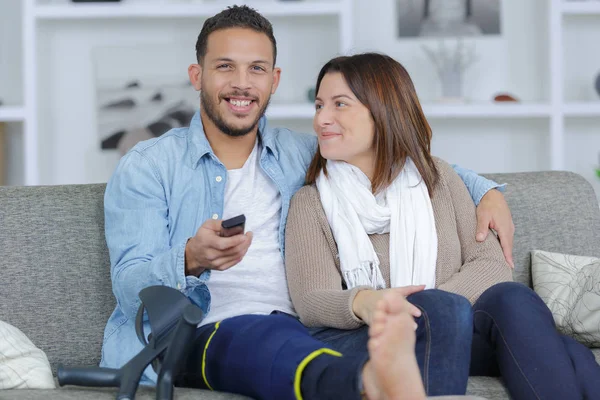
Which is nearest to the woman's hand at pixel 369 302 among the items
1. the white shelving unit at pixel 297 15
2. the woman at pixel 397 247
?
the woman at pixel 397 247

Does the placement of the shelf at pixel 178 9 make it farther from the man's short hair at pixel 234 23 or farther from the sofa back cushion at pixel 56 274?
the sofa back cushion at pixel 56 274

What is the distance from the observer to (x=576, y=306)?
2199mm

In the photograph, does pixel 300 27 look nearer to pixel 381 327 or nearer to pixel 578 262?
pixel 578 262

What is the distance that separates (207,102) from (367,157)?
46 cm

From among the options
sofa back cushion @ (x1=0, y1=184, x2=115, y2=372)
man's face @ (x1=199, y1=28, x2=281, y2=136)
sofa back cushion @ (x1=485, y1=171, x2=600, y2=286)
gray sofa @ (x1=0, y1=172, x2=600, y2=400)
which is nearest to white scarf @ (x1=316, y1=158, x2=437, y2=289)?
man's face @ (x1=199, y1=28, x2=281, y2=136)

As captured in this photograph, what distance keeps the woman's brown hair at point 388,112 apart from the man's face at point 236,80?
0.20 m

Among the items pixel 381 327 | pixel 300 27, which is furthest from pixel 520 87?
pixel 381 327

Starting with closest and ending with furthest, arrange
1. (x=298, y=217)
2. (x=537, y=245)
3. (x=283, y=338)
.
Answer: (x=283, y=338) < (x=298, y=217) < (x=537, y=245)

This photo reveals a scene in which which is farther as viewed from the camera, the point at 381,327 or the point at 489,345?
the point at 489,345

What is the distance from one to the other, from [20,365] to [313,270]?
0.69 m

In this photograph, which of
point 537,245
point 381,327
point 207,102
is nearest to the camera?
point 381,327

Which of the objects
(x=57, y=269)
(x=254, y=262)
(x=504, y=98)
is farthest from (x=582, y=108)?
(x=57, y=269)

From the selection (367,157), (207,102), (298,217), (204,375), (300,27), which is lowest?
(204,375)

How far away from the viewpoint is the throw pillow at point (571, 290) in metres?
2.16
